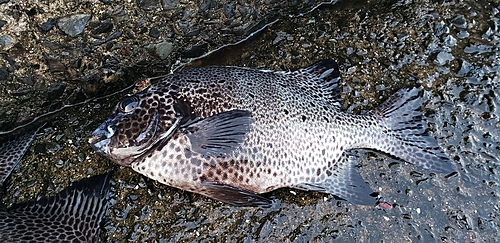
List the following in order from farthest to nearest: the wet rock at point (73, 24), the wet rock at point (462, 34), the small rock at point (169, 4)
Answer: the wet rock at point (462, 34) < the small rock at point (169, 4) < the wet rock at point (73, 24)

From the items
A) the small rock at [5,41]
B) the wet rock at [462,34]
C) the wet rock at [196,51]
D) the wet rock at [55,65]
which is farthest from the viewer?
the wet rock at [462,34]

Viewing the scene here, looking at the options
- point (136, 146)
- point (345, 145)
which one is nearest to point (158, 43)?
point (136, 146)

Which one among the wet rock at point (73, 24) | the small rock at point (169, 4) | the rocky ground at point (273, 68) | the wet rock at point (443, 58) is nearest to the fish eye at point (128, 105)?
the rocky ground at point (273, 68)

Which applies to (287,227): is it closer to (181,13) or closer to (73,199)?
(73,199)

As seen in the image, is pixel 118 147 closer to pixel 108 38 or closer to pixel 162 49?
pixel 108 38

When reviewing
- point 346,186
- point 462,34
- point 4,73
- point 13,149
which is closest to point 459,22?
point 462,34

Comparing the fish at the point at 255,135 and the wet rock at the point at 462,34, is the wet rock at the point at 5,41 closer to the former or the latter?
the fish at the point at 255,135
